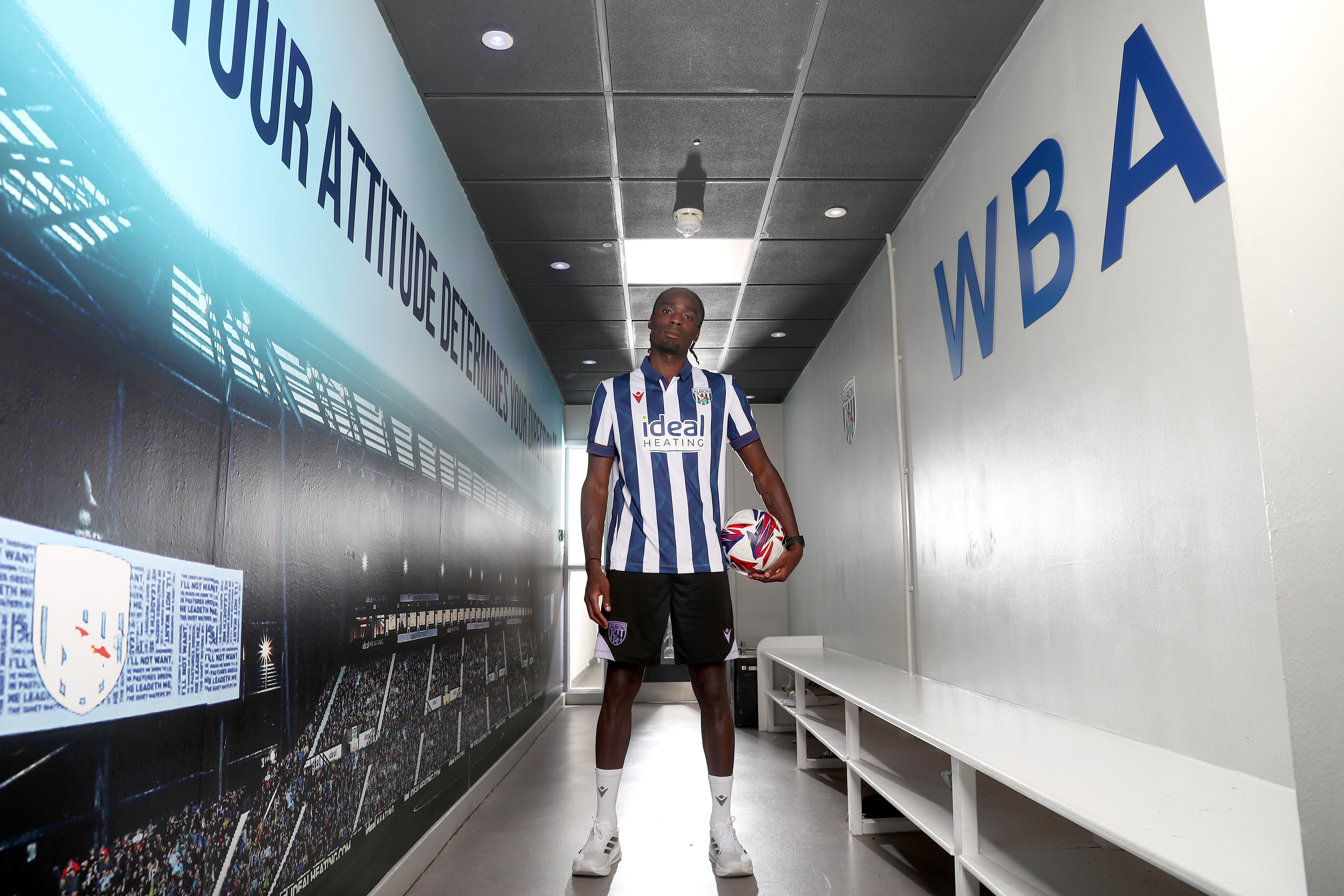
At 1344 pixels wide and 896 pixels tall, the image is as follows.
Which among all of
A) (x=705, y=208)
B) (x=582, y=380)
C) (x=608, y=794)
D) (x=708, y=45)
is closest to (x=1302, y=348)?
(x=608, y=794)

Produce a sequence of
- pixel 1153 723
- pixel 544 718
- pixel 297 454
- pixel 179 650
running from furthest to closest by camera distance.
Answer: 1. pixel 544 718
2. pixel 1153 723
3. pixel 297 454
4. pixel 179 650

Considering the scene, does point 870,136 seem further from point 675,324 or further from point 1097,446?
point 1097,446

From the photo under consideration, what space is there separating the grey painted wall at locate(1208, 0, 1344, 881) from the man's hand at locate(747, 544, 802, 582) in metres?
1.49

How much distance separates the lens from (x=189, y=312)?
1.29 metres

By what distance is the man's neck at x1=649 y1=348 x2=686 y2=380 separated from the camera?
2514mm

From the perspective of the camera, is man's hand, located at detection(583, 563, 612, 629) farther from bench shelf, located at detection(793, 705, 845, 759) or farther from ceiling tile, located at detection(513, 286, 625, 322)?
ceiling tile, located at detection(513, 286, 625, 322)

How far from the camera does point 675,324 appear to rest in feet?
8.17

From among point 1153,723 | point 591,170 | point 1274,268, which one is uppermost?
point 591,170

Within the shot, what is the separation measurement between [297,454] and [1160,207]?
1.81 meters

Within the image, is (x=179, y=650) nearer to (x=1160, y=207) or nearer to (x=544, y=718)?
(x=1160, y=207)

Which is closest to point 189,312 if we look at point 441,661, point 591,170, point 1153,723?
point 441,661

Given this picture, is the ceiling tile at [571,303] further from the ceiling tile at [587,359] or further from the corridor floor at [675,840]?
the corridor floor at [675,840]

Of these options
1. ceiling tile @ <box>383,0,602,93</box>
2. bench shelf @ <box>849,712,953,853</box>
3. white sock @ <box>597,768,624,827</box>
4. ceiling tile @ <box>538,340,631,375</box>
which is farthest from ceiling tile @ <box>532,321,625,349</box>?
white sock @ <box>597,768,624,827</box>

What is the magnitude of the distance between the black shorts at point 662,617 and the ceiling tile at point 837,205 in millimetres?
1848
